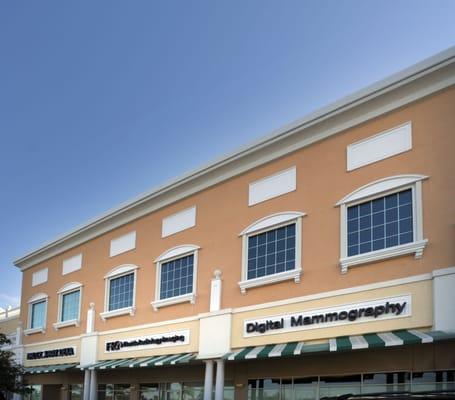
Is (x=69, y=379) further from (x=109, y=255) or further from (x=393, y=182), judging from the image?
(x=393, y=182)

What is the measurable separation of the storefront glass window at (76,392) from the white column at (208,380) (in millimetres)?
10664

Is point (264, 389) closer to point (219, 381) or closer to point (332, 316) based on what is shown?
point (219, 381)

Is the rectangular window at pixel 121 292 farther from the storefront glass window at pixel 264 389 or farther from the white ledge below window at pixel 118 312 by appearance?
the storefront glass window at pixel 264 389

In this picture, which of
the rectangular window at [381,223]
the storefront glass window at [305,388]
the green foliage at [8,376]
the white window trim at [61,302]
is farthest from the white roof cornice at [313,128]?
the green foliage at [8,376]

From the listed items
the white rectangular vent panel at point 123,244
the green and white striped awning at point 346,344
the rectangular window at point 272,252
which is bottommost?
the green and white striped awning at point 346,344

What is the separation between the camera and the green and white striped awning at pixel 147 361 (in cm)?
2047

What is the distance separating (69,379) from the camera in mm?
29797

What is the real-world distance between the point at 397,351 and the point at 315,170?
529cm

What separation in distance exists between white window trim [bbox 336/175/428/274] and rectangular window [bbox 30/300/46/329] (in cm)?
1922

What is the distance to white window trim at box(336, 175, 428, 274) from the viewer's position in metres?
15.2

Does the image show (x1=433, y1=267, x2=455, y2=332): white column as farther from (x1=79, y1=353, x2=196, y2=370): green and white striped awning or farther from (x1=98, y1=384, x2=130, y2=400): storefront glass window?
(x1=98, y1=384, x2=130, y2=400): storefront glass window

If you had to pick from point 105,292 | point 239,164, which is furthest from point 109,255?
point 239,164

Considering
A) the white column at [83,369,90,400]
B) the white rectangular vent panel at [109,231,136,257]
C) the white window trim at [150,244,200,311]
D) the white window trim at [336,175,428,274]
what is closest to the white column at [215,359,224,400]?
the white window trim at [150,244,200,311]

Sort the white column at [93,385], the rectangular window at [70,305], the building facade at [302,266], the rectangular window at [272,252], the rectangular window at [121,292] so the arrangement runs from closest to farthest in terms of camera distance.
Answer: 1. the building facade at [302,266]
2. the rectangular window at [272,252]
3. the rectangular window at [121,292]
4. the white column at [93,385]
5. the rectangular window at [70,305]
